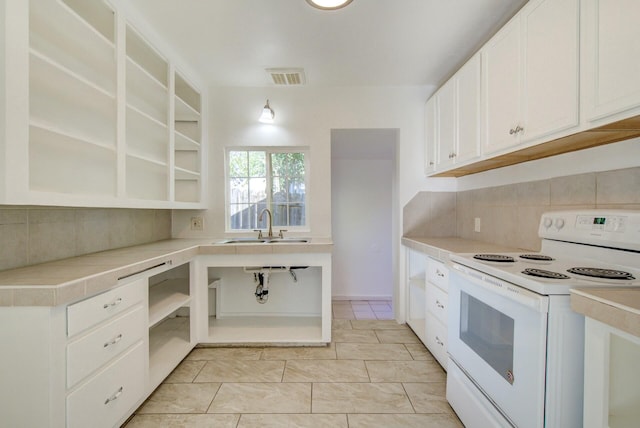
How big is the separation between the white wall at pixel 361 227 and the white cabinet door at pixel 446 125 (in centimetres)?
148

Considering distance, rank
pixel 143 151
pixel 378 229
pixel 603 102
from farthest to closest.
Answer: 1. pixel 378 229
2. pixel 143 151
3. pixel 603 102

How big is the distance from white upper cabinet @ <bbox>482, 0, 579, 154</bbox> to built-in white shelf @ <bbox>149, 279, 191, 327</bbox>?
2349 millimetres

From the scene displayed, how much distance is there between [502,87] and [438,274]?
4.13 ft

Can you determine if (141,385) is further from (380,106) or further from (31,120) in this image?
(380,106)

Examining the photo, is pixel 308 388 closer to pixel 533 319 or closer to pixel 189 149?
pixel 533 319

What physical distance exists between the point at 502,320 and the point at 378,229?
2775 millimetres

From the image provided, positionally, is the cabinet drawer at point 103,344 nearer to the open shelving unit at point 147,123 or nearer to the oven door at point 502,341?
the open shelving unit at point 147,123

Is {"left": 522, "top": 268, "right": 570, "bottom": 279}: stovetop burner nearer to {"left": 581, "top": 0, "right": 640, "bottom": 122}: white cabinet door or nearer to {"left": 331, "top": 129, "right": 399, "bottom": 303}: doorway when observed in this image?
{"left": 581, "top": 0, "right": 640, "bottom": 122}: white cabinet door

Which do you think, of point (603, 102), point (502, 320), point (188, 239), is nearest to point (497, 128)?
point (603, 102)

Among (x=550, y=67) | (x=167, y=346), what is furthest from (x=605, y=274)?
(x=167, y=346)

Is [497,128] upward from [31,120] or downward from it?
upward

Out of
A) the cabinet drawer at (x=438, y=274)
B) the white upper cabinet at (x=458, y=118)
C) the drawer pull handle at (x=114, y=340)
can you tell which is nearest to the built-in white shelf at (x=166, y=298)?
the drawer pull handle at (x=114, y=340)

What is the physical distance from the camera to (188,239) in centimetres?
282

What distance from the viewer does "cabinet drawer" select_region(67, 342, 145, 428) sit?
1.17m
